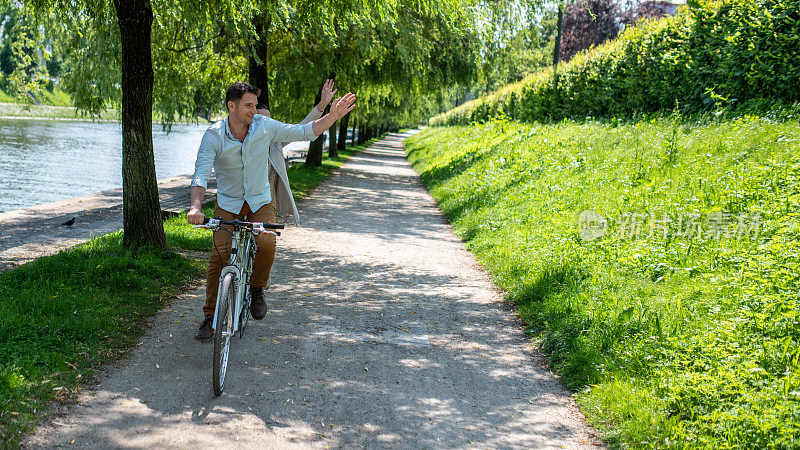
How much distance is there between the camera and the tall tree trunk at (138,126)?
756 centimetres

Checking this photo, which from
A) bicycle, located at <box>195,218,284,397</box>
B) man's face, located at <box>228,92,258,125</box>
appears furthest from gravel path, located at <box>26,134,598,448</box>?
man's face, located at <box>228,92,258,125</box>

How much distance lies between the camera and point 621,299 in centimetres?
595

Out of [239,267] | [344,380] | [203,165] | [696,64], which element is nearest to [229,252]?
[239,267]

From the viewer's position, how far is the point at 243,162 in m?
4.99

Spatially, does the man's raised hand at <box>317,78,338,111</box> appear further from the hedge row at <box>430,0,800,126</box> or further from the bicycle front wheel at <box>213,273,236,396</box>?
the hedge row at <box>430,0,800,126</box>

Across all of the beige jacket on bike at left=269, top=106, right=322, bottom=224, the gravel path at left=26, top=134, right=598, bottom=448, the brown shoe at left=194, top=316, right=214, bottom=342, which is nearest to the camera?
the gravel path at left=26, top=134, right=598, bottom=448

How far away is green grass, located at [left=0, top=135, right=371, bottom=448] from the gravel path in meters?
0.17

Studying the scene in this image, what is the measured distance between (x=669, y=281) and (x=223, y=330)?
395 cm

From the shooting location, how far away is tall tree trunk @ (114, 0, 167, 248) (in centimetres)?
756

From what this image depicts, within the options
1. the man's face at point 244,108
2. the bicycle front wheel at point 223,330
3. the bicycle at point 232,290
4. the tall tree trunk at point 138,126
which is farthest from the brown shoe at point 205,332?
the tall tree trunk at point 138,126

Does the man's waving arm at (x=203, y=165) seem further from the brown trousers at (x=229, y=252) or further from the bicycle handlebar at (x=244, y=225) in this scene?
the brown trousers at (x=229, y=252)

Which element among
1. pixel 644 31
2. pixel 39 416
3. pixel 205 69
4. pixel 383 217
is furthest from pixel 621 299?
pixel 205 69

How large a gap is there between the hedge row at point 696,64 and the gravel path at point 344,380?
18.2 feet

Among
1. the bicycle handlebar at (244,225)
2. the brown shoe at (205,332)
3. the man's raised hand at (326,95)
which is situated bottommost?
the brown shoe at (205,332)
